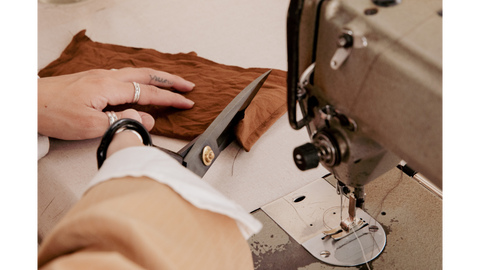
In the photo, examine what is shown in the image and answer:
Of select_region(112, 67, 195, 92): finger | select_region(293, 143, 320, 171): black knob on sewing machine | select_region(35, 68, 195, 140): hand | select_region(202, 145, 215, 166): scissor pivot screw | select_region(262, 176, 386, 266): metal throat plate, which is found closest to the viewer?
select_region(293, 143, 320, 171): black knob on sewing machine

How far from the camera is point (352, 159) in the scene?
0.59 meters

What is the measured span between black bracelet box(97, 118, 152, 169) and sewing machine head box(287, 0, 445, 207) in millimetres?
245

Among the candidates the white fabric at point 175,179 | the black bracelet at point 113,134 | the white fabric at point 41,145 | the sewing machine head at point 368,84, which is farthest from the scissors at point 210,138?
the white fabric at point 41,145

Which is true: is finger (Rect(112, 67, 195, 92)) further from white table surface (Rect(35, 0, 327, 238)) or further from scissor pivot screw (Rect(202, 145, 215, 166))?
scissor pivot screw (Rect(202, 145, 215, 166))

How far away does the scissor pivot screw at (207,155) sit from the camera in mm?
826

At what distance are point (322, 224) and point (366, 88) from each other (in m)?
0.35

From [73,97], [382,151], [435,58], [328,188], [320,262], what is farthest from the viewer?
[73,97]

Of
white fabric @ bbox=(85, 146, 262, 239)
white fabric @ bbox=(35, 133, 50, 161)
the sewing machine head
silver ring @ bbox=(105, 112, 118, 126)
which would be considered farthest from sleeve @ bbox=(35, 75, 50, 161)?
the sewing machine head

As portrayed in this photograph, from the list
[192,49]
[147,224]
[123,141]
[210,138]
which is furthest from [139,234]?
[192,49]

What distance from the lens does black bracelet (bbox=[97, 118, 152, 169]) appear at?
62 cm

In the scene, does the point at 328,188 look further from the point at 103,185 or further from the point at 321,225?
the point at 103,185

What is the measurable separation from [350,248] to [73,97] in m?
0.70

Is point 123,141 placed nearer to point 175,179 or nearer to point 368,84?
point 175,179
